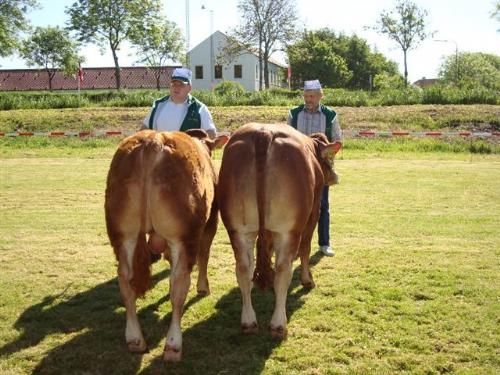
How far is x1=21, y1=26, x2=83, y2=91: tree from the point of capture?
60559mm

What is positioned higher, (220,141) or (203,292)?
(220,141)

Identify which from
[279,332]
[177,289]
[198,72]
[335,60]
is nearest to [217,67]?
[198,72]

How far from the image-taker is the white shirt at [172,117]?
21.2ft

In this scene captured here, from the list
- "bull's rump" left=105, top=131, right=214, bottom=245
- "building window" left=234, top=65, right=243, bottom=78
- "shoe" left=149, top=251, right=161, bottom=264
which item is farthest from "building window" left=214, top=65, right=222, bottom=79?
"bull's rump" left=105, top=131, right=214, bottom=245

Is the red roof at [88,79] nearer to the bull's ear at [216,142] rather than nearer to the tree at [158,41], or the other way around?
the tree at [158,41]

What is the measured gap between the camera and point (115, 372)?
4.20 metres

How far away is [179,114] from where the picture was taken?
21.3ft

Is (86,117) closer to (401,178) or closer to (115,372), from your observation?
(401,178)

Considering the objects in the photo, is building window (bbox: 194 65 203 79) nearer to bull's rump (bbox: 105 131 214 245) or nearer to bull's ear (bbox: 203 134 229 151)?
bull's ear (bbox: 203 134 229 151)

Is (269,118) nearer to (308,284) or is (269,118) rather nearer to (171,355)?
(308,284)

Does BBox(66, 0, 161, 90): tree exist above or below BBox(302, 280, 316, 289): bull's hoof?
above

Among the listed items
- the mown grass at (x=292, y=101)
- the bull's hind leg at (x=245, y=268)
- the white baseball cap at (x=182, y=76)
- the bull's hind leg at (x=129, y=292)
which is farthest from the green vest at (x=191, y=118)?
the mown grass at (x=292, y=101)

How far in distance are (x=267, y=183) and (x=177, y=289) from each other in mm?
1169

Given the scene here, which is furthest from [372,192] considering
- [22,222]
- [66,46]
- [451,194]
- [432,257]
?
[66,46]
